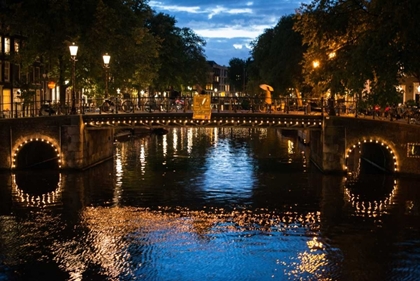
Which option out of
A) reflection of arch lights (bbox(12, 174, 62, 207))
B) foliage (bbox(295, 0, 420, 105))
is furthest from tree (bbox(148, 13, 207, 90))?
reflection of arch lights (bbox(12, 174, 62, 207))

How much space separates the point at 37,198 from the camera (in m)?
35.9

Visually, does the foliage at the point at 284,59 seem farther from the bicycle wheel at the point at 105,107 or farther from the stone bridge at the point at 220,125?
the bicycle wheel at the point at 105,107

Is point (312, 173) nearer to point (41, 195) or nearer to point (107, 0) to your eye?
point (41, 195)

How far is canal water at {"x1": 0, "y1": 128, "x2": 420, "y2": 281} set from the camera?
23.2 m

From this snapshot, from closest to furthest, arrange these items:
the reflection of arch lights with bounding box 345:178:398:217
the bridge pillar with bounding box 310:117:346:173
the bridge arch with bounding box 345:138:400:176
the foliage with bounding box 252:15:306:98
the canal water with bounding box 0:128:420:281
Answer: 1. the canal water with bounding box 0:128:420:281
2. the reflection of arch lights with bounding box 345:178:398:217
3. the bridge arch with bounding box 345:138:400:176
4. the bridge pillar with bounding box 310:117:346:173
5. the foliage with bounding box 252:15:306:98

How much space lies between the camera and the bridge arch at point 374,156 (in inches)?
1677

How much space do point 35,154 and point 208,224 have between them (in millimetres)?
23982

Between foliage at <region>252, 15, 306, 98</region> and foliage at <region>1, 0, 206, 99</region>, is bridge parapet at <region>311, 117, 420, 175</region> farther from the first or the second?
foliage at <region>252, 15, 306, 98</region>

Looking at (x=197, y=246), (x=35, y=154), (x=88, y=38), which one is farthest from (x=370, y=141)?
(x=35, y=154)

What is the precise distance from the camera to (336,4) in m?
42.8

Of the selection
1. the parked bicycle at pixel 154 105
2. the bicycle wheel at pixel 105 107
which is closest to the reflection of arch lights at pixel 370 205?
the parked bicycle at pixel 154 105

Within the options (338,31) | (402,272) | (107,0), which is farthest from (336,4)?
(402,272)

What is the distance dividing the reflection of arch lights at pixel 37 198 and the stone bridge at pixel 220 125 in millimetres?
6804

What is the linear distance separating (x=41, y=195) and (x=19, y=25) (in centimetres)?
1929
